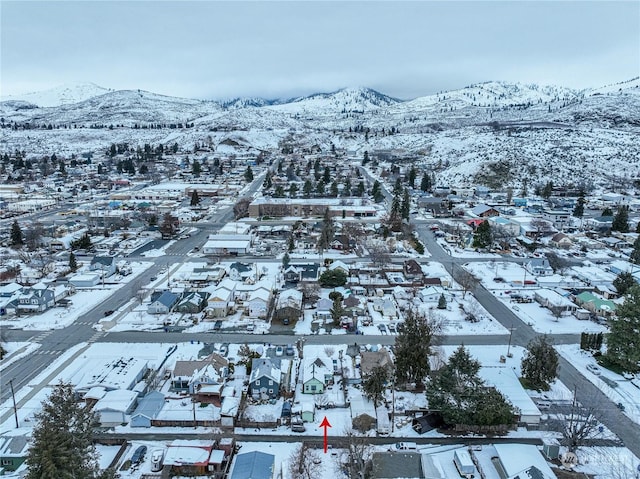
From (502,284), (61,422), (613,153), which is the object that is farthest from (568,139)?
(61,422)

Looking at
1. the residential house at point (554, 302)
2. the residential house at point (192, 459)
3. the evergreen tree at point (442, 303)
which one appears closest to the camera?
the residential house at point (192, 459)

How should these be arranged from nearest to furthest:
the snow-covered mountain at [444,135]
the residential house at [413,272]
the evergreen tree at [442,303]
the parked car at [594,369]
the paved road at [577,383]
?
the paved road at [577,383] < the parked car at [594,369] < the evergreen tree at [442,303] < the residential house at [413,272] < the snow-covered mountain at [444,135]

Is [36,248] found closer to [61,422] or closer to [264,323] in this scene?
[264,323]

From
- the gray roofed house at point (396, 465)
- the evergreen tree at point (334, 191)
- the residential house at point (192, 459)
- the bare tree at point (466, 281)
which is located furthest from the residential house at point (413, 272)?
the evergreen tree at point (334, 191)

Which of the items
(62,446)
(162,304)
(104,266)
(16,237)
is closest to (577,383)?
(62,446)

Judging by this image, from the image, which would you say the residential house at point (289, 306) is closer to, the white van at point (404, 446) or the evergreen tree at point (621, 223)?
the white van at point (404, 446)

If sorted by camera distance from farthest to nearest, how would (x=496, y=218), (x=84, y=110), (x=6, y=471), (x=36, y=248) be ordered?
(x=84, y=110)
(x=496, y=218)
(x=36, y=248)
(x=6, y=471)
